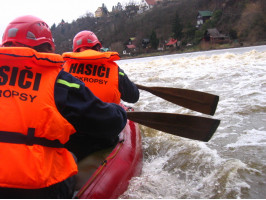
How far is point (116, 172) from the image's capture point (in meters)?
2.46

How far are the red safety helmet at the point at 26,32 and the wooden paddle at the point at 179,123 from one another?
1411 millimetres

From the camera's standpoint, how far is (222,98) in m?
7.07

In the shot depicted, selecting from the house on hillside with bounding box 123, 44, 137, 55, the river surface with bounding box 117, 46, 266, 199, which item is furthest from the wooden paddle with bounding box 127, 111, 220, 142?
the house on hillside with bounding box 123, 44, 137, 55

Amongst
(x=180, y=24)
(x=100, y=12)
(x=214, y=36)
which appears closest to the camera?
(x=214, y=36)

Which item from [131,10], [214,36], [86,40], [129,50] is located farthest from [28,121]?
[131,10]

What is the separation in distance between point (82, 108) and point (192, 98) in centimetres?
256

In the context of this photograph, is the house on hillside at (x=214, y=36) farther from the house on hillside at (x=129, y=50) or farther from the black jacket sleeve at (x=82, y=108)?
the black jacket sleeve at (x=82, y=108)

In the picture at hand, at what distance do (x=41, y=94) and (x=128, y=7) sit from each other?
101m

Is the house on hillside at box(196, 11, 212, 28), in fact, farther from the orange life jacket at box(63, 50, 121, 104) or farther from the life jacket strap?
the life jacket strap

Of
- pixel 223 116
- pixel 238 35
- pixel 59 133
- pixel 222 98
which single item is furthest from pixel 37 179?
pixel 238 35

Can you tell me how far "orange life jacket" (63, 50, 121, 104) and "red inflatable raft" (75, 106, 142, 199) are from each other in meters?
0.65

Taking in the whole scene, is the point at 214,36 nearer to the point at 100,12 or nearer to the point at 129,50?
the point at 129,50

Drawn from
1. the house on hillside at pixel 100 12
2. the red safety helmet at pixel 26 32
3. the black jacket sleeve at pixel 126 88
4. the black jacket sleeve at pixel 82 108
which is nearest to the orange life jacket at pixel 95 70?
the black jacket sleeve at pixel 126 88

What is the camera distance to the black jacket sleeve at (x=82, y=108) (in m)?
1.62
